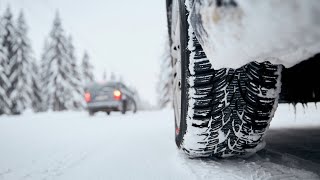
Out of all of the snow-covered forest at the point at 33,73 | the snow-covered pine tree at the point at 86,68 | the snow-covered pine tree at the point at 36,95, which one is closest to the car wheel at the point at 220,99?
the snow-covered forest at the point at 33,73

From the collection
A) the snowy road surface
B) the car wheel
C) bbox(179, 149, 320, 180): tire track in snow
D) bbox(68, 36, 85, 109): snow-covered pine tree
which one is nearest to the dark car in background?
the snowy road surface

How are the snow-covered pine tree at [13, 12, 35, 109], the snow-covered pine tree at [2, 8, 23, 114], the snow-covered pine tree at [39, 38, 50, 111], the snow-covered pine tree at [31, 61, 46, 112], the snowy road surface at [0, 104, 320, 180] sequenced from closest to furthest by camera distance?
the snowy road surface at [0, 104, 320, 180] → the snow-covered pine tree at [2, 8, 23, 114] → the snow-covered pine tree at [13, 12, 35, 109] → the snow-covered pine tree at [31, 61, 46, 112] → the snow-covered pine tree at [39, 38, 50, 111]

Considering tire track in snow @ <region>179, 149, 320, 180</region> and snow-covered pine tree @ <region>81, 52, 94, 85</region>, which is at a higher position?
tire track in snow @ <region>179, 149, 320, 180</region>

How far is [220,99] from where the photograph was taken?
1484mm

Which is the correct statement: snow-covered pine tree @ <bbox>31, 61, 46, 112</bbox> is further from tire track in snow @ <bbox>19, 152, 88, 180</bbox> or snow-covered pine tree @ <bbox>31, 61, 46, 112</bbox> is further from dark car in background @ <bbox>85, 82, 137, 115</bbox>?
tire track in snow @ <bbox>19, 152, 88, 180</bbox>

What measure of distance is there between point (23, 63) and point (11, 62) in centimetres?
116

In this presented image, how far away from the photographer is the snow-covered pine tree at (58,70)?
101 feet

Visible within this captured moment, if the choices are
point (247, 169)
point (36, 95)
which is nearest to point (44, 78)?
point (36, 95)

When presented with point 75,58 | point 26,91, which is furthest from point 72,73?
point 26,91

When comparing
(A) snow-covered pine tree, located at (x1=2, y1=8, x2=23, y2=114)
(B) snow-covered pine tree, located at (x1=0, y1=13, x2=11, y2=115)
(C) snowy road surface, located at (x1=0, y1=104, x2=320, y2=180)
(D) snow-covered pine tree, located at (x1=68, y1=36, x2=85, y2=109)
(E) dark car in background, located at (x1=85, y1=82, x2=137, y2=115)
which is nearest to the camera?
(C) snowy road surface, located at (x1=0, y1=104, x2=320, y2=180)

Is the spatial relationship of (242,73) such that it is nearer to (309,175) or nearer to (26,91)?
(309,175)

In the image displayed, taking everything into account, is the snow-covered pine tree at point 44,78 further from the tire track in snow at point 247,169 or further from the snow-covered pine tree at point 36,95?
the tire track in snow at point 247,169

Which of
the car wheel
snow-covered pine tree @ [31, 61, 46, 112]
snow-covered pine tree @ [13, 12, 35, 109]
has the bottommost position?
snow-covered pine tree @ [31, 61, 46, 112]

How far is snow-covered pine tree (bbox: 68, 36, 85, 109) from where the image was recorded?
32.8 m
